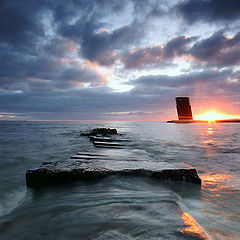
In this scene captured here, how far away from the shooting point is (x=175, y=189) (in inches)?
110

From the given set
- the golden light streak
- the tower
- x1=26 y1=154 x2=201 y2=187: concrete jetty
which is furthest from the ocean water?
the tower

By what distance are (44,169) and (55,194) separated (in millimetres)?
574

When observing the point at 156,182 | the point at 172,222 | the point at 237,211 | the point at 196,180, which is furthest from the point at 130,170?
Result: the point at 237,211

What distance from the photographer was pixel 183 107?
126438 mm

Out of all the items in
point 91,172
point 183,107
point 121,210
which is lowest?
point 121,210

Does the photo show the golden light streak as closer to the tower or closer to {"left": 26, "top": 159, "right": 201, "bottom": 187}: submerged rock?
{"left": 26, "top": 159, "right": 201, "bottom": 187}: submerged rock

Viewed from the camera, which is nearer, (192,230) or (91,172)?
(192,230)

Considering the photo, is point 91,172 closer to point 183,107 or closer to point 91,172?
point 91,172

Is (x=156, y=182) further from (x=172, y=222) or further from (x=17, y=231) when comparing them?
(x=17, y=231)

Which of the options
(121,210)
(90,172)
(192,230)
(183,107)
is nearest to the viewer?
(192,230)

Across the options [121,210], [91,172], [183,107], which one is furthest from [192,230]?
[183,107]

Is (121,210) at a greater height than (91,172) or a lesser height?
lesser

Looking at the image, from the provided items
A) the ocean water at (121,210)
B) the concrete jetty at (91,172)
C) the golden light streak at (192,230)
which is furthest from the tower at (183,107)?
the golden light streak at (192,230)

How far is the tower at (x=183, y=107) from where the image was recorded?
126438 mm
